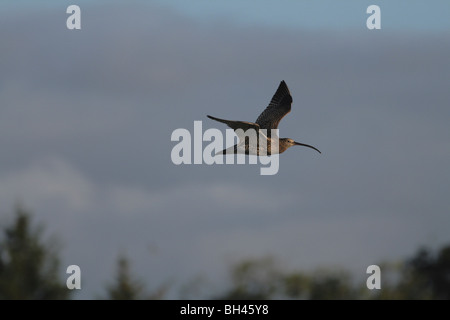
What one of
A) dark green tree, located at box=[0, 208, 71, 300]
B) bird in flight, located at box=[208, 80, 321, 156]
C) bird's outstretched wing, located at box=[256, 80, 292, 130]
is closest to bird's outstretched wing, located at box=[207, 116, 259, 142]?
bird in flight, located at box=[208, 80, 321, 156]

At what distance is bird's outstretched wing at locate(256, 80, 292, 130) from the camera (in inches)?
1401

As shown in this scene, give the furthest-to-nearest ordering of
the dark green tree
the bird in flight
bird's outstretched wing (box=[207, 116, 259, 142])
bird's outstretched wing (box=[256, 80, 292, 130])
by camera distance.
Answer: the dark green tree, bird's outstretched wing (box=[256, 80, 292, 130]), the bird in flight, bird's outstretched wing (box=[207, 116, 259, 142])

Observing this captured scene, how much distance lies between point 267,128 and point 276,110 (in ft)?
3.79

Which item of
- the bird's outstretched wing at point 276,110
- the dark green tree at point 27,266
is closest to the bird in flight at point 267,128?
the bird's outstretched wing at point 276,110

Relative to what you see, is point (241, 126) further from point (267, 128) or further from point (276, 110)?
point (276, 110)

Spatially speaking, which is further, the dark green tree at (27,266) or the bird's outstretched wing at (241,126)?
the dark green tree at (27,266)

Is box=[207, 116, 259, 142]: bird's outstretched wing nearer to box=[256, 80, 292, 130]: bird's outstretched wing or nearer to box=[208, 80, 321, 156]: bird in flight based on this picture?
box=[208, 80, 321, 156]: bird in flight

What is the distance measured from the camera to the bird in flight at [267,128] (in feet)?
105

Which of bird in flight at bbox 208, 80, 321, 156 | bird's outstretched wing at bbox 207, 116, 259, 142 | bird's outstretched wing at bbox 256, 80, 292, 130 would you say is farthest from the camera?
bird's outstretched wing at bbox 256, 80, 292, 130

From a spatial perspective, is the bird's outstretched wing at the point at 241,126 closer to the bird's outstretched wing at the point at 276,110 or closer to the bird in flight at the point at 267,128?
the bird in flight at the point at 267,128
